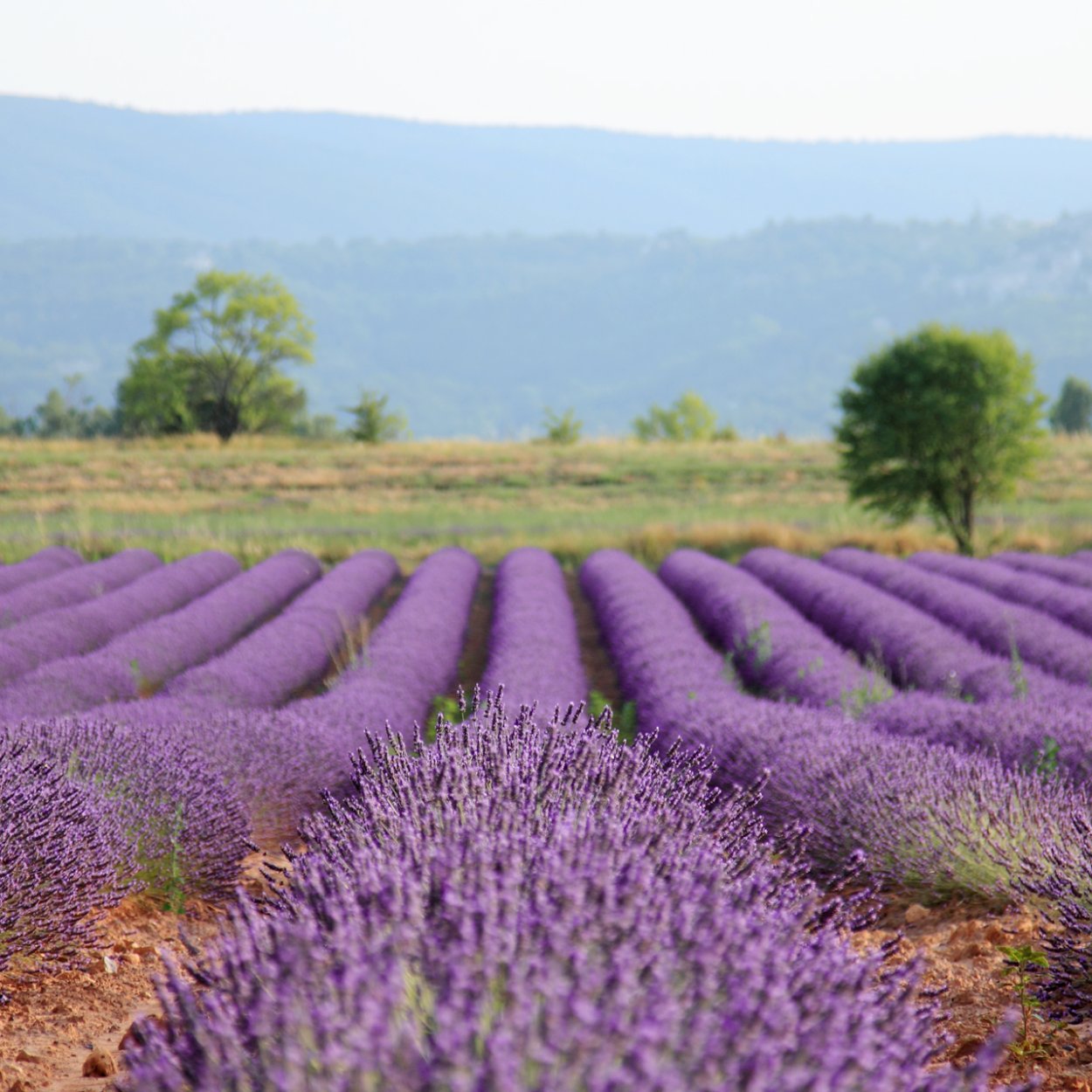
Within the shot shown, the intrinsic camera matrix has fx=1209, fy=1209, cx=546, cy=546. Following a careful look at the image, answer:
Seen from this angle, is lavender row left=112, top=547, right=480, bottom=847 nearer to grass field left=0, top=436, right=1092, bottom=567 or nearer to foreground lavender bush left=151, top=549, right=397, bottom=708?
foreground lavender bush left=151, top=549, right=397, bottom=708

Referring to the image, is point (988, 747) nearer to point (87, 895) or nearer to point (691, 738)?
point (691, 738)

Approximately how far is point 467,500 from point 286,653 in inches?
782

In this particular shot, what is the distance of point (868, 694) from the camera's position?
762 centimetres

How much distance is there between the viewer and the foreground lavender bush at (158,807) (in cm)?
452

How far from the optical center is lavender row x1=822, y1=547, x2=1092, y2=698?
8953 millimetres

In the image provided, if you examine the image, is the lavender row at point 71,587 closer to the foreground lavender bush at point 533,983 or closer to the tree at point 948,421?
the foreground lavender bush at point 533,983

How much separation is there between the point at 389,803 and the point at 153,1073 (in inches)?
42.2

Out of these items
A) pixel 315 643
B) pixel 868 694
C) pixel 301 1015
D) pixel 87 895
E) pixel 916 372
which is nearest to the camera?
pixel 301 1015

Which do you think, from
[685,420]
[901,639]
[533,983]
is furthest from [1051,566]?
[685,420]

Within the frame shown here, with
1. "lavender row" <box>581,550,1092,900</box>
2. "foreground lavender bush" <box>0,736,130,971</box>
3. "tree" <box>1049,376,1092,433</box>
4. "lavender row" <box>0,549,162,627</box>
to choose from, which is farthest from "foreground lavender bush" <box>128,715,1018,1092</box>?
"tree" <box>1049,376,1092,433</box>

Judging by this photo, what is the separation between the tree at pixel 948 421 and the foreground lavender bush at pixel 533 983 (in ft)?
59.2

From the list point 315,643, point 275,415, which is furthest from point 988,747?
point 275,415

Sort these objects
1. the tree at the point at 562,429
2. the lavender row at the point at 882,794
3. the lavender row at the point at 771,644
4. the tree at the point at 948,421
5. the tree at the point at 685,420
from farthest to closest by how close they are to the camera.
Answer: the tree at the point at 685,420
the tree at the point at 562,429
the tree at the point at 948,421
the lavender row at the point at 771,644
the lavender row at the point at 882,794

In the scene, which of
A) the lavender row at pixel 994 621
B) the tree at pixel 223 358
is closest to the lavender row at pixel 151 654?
the lavender row at pixel 994 621
